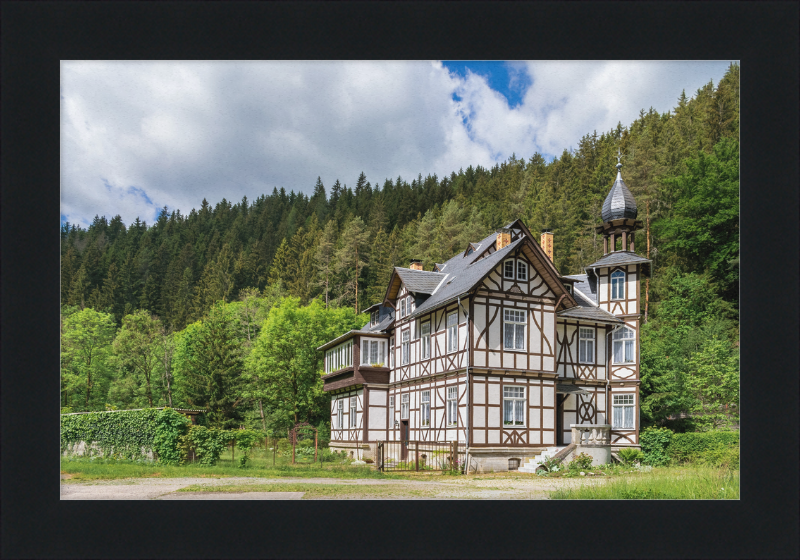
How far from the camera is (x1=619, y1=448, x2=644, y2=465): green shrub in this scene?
26.8 m

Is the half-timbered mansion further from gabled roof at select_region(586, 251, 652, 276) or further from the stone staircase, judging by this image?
the stone staircase

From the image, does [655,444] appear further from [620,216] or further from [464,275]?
[464,275]

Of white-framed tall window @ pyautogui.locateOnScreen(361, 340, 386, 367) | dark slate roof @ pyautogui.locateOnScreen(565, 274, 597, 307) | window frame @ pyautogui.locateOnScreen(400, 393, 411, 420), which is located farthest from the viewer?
white-framed tall window @ pyautogui.locateOnScreen(361, 340, 386, 367)

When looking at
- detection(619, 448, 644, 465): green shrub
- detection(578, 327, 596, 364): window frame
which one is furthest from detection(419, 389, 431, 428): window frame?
detection(619, 448, 644, 465): green shrub

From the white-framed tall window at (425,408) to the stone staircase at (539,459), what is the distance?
4.65 meters

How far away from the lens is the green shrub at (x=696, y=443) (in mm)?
26188

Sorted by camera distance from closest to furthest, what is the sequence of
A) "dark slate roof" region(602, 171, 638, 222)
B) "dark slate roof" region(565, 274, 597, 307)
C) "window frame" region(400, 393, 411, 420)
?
1. "window frame" region(400, 393, 411, 420)
2. "dark slate roof" region(602, 171, 638, 222)
3. "dark slate roof" region(565, 274, 597, 307)

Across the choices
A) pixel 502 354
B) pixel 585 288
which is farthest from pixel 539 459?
pixel 585 288

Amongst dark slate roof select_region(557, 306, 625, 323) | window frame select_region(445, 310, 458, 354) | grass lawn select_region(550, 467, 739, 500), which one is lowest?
grass lawn select_region(550, 467, 739, 500)

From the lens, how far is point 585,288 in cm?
3234

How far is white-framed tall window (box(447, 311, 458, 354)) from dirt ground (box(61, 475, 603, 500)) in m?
5.87

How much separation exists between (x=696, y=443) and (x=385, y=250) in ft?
117

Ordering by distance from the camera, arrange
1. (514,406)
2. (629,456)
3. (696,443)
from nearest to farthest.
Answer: (514,406) < (629,456) < (696,443)
